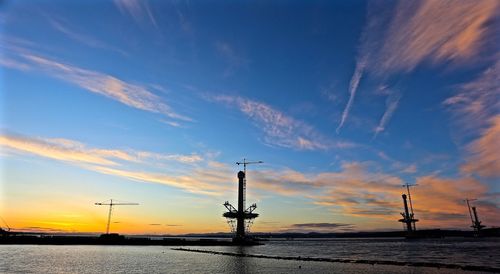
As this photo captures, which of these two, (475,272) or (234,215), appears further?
(234,215)

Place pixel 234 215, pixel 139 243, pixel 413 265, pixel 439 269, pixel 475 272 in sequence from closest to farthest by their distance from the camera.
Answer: pixel 475 272
pixel 439 269
pixel 413 265
pixel 139 243
pixel 234 215

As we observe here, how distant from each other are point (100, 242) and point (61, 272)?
11612 cm

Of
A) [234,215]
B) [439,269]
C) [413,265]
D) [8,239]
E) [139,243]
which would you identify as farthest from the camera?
[234,215]

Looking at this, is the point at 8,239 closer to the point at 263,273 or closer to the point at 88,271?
the point at 88,271

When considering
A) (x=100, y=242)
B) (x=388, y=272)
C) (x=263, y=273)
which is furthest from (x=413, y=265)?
(x=100, y=242)

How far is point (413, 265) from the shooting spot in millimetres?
67188

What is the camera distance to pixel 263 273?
5694 centimetres

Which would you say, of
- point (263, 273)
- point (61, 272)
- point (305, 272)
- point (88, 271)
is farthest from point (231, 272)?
point (61, 272)

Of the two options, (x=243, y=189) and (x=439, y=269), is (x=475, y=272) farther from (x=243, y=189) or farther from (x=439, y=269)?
(x=243, y=189)

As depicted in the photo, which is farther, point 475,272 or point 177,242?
point 177,242

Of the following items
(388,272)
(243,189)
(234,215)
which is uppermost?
(243,189)

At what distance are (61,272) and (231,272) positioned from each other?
2747cm

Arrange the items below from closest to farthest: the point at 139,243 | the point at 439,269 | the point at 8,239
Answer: the point at 439,269, the point at 8,239, the point at 139,243

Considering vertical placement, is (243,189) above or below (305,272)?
above
